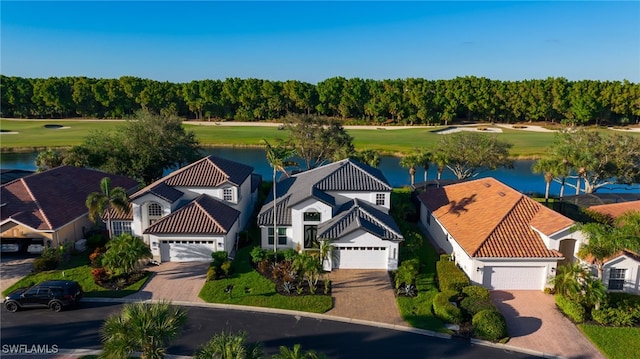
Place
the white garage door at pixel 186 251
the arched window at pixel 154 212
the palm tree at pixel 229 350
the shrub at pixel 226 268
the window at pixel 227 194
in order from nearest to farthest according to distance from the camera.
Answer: the palm tree at pixel 229 350
the shrub at pixel 226 268
the white garage door at pixel 186 251
the arched window at pixel 154 212
the window at pixel 227 194

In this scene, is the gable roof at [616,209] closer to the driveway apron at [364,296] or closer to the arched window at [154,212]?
the driveway apron at [364,296]

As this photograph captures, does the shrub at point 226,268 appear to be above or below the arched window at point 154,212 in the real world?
below

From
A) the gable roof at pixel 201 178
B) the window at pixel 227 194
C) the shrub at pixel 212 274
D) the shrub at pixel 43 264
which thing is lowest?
the shrub at pixel 212 274

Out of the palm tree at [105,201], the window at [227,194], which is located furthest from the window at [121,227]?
the window at [227,194]

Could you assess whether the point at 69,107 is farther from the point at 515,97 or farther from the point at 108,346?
the point at 108,346

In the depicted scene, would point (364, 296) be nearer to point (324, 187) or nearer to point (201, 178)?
→ point (324, 187)

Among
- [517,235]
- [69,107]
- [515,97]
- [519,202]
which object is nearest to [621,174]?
[519,202]

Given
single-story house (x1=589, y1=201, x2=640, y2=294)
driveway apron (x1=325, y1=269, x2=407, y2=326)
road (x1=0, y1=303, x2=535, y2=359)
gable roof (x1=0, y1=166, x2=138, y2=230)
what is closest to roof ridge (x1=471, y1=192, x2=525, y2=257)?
driveway apron (x1=325, y1=269, x2=407, y2=326)
